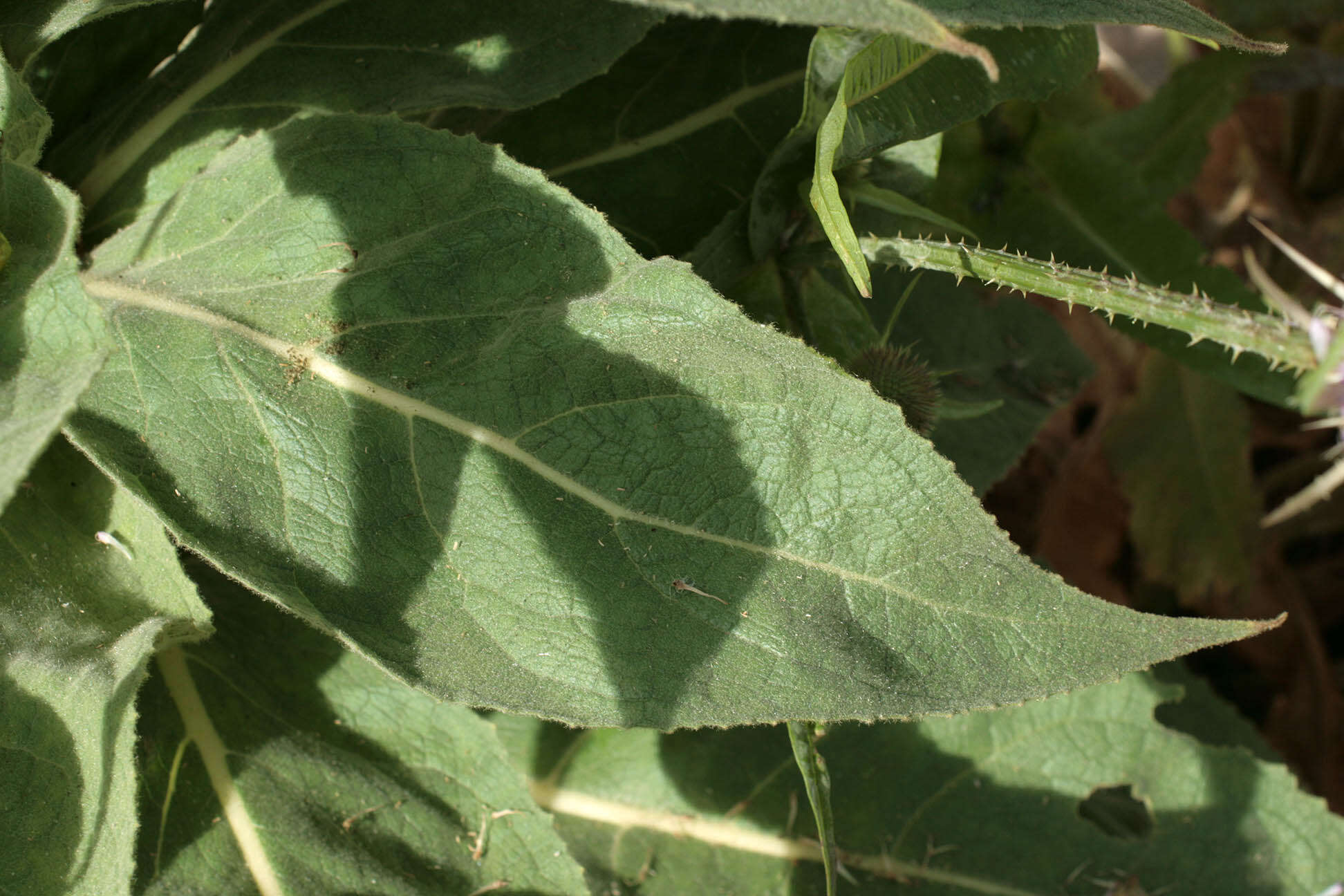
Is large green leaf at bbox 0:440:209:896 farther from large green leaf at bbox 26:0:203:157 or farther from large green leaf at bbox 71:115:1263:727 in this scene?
large green leaf at bbox 26:0:203:157

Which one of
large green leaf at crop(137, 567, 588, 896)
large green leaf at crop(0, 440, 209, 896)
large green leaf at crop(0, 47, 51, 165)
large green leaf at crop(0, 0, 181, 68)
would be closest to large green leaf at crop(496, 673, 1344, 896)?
large green leaf at crop(137, 567, 588, 896)

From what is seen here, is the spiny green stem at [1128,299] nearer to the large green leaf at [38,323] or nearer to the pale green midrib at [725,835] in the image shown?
the large green leaf at [38,323]

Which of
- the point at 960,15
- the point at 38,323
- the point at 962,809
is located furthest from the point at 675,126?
the point at 962,809

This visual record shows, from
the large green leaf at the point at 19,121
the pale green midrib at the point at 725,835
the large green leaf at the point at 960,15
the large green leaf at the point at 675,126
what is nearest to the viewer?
the large green leaf at the point at 960,15

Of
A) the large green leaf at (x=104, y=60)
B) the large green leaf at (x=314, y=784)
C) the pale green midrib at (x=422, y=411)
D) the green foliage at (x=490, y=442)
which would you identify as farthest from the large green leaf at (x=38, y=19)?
the large green leaf at (x=314, y=784)

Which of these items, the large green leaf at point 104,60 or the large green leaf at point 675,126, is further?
the large green leaf at point 675,126

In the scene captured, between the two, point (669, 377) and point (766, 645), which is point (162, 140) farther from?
point (766, 645)

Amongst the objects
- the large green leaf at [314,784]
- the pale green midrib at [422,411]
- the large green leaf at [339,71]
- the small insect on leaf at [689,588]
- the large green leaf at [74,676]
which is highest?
the large green leaf at [339,71]
